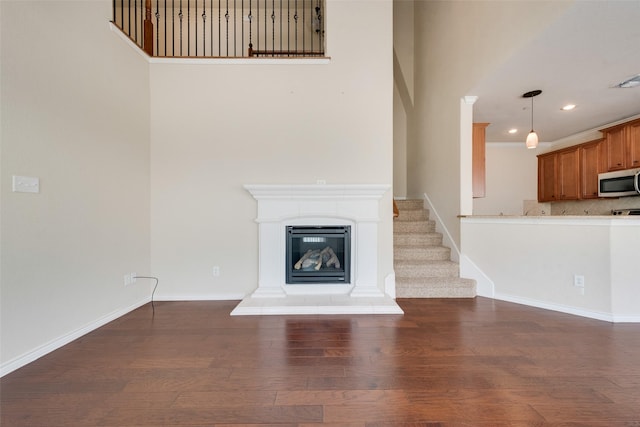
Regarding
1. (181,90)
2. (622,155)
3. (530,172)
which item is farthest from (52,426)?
(530,172)

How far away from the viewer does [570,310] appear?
270 centimetres

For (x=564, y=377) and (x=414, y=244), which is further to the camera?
(x=414, y=244)

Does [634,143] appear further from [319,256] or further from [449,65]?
[319,256]

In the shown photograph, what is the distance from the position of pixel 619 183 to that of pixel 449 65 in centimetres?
321

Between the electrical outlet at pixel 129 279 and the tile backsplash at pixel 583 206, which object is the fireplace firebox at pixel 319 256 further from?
the tile backsplash at pixel 583 206

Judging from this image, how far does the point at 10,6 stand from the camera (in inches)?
68.9

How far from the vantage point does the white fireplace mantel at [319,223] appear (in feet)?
9.74

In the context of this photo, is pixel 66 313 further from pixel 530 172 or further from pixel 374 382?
pixel 530 172

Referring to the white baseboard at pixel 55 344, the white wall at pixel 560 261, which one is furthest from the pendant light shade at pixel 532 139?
the white baseboard at pixel 55 344

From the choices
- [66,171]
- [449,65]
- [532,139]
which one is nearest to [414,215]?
[532,139]

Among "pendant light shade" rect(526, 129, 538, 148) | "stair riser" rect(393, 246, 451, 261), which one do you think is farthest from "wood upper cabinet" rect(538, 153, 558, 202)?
"stair riser" rect(393, 246, 451, 261)

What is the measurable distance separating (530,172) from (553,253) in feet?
12.9

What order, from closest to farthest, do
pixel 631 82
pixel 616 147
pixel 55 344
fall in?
1. pixel 55 344
2. pixel 631 82
3. pixel 616 147

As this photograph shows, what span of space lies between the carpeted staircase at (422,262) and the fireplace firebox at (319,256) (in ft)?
2.58
